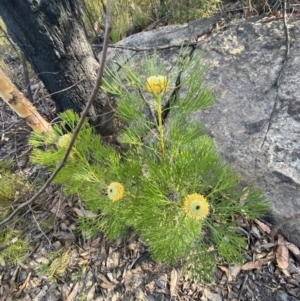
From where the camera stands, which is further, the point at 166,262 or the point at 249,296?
the point at 166,262

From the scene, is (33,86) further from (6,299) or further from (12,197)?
(6,299)

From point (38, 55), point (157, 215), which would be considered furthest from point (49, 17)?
point (157, 215)

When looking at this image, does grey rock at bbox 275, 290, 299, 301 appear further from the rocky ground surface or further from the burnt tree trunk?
the burnt tree trunk

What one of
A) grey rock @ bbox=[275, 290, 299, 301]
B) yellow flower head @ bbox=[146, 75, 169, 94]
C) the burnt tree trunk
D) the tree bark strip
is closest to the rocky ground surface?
grey rock @ bbox=[275, 290, 299, 301]

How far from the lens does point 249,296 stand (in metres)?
1.35

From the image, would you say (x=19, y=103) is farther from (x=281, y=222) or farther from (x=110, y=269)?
(x=281, y=222)

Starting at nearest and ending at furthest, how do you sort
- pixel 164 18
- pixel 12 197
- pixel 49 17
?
pixel 49 17 < pixel 12 197 < pixel 164 18

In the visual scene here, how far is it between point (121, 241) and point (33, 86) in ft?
5.13

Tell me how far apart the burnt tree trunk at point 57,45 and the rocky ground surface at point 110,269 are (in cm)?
32

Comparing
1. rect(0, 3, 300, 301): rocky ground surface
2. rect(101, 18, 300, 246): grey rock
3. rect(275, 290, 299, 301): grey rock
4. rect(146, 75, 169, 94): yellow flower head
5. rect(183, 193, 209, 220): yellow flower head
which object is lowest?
rect(275, 290, 299, 301): grey rock

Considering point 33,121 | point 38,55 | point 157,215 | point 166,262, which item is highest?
point 38,55

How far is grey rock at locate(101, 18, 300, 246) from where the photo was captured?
1.44 metres

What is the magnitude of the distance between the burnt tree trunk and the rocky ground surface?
322mm

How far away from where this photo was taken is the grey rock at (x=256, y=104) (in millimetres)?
1442
